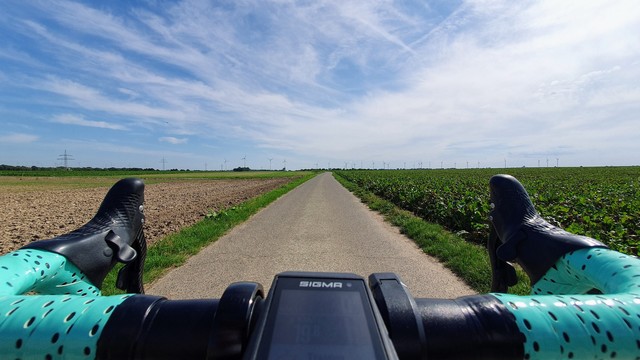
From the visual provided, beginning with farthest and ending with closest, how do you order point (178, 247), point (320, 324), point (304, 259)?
point (178, 247) → point (304, 259) → point (320, 324)

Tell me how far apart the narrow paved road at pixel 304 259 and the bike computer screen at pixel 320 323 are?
10.9 ft

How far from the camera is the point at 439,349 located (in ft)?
3.16

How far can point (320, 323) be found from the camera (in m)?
0.80

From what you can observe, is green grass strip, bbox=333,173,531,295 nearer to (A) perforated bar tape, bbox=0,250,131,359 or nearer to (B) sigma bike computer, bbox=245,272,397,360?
(B) sigma bike computer, bbox=245,272,397,360

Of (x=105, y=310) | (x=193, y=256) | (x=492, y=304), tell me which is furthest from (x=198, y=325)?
(x=193, y=256)

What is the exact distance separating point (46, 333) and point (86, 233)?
3.37 ft

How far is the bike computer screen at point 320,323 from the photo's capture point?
0.73 metres

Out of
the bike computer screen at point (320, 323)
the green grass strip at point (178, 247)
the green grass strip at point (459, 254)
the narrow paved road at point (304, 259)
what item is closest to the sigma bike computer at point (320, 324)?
the bike computer screen at point (320, 323)

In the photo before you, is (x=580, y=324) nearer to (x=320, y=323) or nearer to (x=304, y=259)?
(x=320, y=323)

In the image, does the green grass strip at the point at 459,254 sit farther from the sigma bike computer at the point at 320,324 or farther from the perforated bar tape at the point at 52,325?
the perforated bar tape at the point at 52,325

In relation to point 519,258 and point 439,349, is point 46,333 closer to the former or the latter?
point 439,349

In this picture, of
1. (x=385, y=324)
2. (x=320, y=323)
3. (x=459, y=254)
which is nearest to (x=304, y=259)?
(x=459, y=254)

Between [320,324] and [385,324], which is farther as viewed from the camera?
[385,324]

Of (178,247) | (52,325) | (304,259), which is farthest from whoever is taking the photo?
(178,247)
